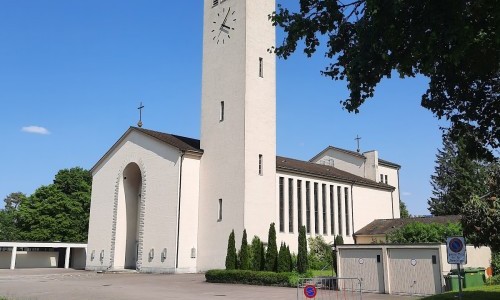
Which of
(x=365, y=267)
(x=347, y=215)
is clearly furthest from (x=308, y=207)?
(x=365, y=267)

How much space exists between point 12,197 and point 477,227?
358ft

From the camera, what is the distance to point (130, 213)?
4112 cm

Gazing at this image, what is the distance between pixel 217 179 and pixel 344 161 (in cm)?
2532

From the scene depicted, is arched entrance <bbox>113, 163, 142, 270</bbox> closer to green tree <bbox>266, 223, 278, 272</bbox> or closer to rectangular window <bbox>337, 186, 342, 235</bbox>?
green tree <bbox>266, 223, 278, 272</bbox>

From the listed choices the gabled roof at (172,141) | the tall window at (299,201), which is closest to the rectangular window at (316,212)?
the tall window at (299,201)

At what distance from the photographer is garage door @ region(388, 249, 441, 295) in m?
20.1

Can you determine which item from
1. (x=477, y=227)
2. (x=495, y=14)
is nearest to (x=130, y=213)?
(x=477, y=227)

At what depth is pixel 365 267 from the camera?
2222 centimetres

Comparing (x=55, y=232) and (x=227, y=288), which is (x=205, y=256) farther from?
(x=55, y=232)

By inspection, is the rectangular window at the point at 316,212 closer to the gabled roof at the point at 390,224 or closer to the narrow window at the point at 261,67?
the gabled roof at the point at 390,224

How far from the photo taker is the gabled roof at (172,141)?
3559cm

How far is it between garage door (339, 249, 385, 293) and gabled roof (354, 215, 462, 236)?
20.9m

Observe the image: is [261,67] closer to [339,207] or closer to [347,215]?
[339,207]

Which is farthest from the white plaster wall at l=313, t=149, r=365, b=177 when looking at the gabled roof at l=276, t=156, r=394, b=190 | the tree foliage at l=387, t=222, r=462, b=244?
the tree foliage at l=387, t=222, r=462, b=244
